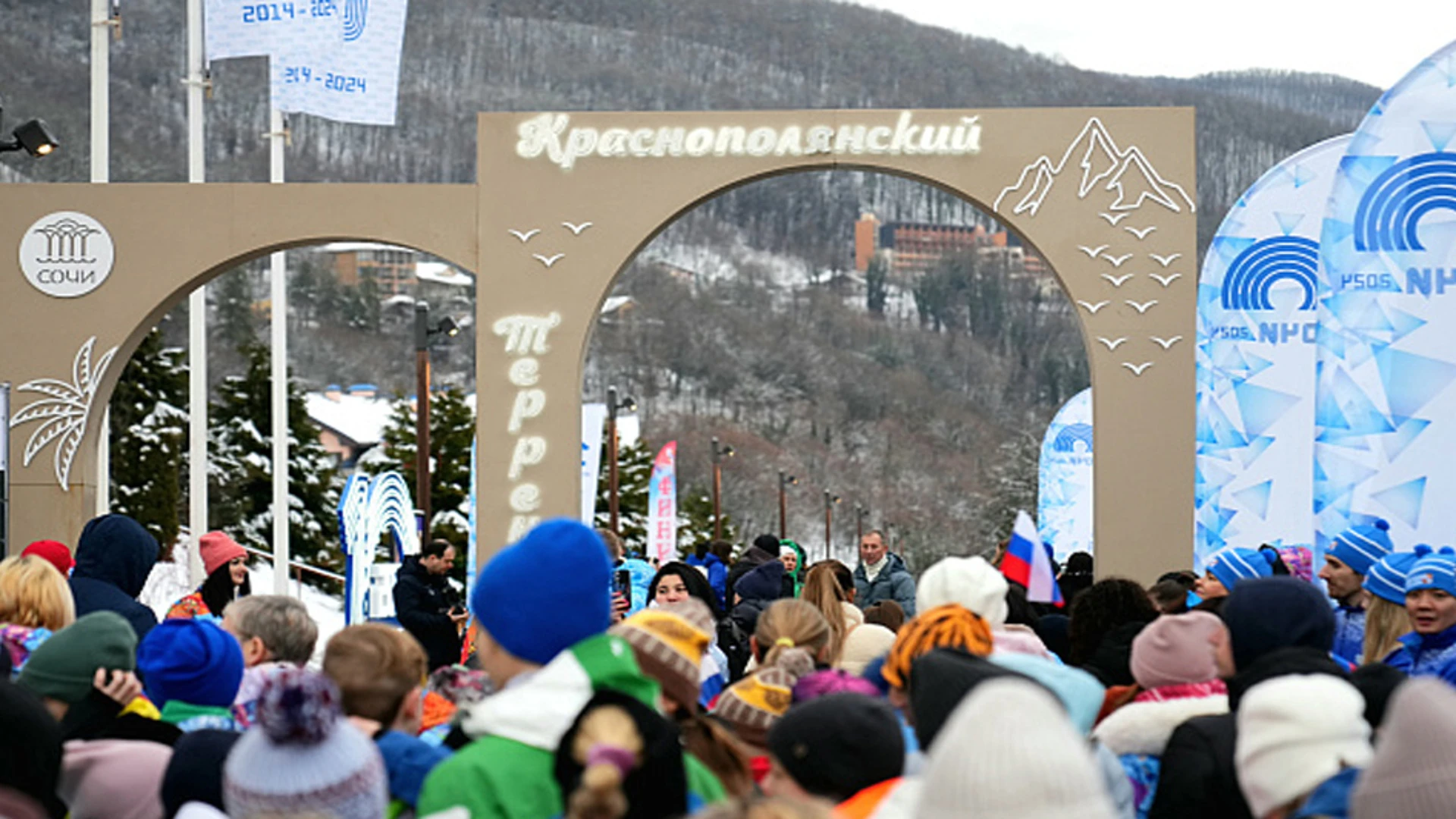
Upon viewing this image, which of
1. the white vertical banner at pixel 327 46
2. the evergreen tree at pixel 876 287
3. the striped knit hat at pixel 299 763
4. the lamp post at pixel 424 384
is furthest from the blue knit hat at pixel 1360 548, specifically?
the evergreen tree at pixel 876 287

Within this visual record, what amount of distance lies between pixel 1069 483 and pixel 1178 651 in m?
19.4

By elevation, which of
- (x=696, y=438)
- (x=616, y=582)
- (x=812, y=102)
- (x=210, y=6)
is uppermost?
(x=812, y=102)

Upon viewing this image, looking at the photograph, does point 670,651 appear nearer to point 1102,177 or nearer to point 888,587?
point 888,587

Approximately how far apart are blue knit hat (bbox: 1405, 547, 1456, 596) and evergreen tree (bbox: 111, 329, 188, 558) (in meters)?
31.2

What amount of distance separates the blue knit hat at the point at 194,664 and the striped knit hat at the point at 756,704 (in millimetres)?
1355

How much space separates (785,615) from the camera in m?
6.54

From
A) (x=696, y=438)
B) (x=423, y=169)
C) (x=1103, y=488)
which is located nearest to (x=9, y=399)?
(x=1103, y=488)

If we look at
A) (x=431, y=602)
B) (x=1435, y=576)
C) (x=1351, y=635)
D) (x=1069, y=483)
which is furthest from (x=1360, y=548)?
(x=1069, y=483)

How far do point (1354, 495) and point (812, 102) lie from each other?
466 ft

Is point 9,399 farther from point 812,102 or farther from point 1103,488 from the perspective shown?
point 812,102

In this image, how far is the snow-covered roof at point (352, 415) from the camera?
94875 mm

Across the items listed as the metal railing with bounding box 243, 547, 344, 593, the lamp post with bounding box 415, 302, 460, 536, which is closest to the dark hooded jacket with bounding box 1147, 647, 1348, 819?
the lamp post with bounding box 415, 302, 460, 536

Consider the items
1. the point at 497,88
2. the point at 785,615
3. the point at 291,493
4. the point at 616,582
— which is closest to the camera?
the point at 785,615

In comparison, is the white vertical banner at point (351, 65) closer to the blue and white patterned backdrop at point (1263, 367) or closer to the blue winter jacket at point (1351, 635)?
the blue and white patterned backdrop at point (1263, 367)
